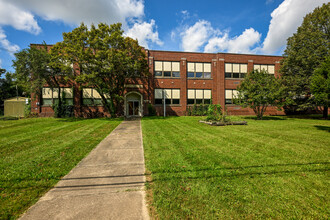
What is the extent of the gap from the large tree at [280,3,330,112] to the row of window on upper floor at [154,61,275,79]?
4.34 m

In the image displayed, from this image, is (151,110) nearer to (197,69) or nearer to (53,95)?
(197,69)

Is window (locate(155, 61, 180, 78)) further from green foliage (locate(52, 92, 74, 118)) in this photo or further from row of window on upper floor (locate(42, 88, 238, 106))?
green foliage (locate(52, 92, 74, 118))

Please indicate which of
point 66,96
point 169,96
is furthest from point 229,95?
point 66,96

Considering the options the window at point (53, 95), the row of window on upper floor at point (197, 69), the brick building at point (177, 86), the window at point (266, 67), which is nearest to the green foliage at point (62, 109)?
the window at point (53, 95)

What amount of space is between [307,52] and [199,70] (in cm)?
1518

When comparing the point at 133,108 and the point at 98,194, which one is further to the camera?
the point at 133,108

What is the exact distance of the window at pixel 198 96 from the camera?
77.6 feet

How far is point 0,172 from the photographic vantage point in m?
3.64

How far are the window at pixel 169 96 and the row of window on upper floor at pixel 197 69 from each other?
2607mm

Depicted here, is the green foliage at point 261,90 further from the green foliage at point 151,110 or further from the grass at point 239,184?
the green foliage at point 151,110

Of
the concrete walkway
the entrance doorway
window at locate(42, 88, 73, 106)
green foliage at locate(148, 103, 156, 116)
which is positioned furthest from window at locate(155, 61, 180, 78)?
the concrete walkway

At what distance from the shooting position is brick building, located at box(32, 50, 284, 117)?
21156mm

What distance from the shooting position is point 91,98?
70.7 feet

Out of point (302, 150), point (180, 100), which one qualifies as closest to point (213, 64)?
point (180, 100)
